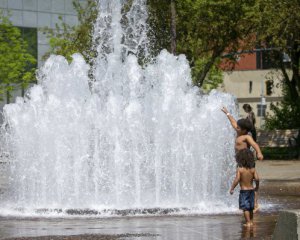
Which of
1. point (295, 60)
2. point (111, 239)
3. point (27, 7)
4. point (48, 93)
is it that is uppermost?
point (27, 7)

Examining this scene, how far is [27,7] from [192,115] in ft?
147

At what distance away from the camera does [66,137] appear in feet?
45.4

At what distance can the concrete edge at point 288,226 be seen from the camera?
677 cm

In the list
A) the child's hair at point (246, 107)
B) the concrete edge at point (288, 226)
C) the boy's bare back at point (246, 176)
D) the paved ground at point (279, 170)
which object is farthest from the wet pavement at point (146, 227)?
the paved ground at point (279, 170)

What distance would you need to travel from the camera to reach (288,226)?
6930mm

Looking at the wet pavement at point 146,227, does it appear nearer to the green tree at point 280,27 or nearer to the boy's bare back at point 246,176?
the boy's bare back at point 246,176

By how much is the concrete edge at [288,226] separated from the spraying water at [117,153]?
581cm

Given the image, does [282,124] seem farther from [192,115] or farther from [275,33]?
[192,115]

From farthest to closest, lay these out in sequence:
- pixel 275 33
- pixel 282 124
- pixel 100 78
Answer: pixel 282 124, pixel 100 78, pixel 275 33

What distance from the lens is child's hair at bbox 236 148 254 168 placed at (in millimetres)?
10430

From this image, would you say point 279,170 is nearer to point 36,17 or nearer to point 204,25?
point 204,25

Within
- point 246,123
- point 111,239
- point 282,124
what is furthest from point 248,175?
point 282,124

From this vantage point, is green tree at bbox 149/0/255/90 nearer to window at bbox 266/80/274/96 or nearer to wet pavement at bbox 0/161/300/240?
window at bbox 266/80/274/96

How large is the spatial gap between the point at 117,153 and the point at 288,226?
6.79 m
